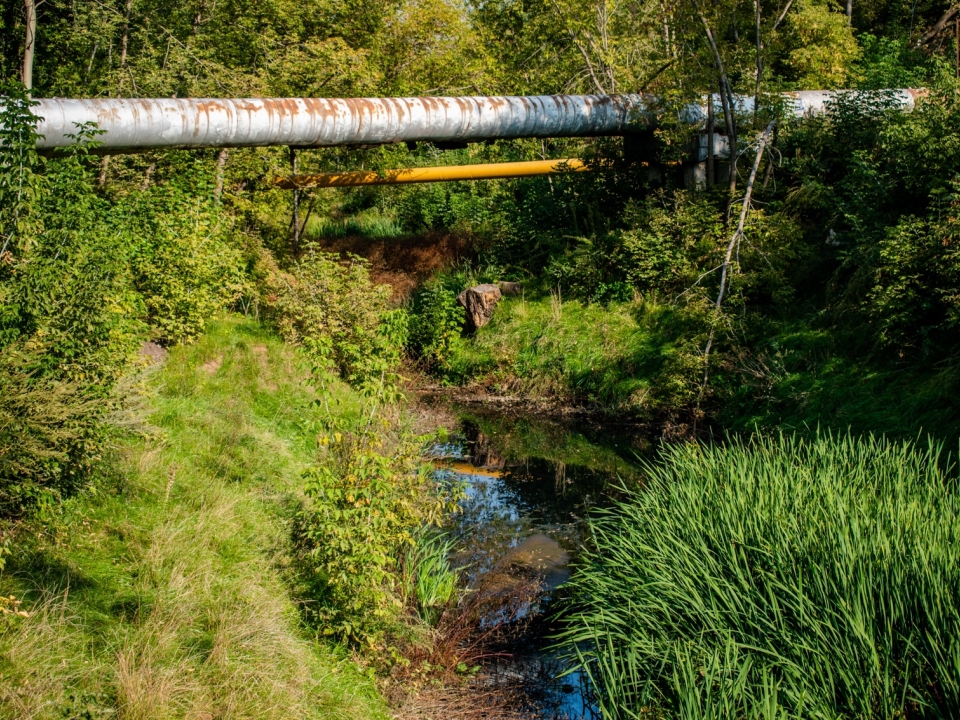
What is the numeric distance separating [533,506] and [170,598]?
5.24 metres

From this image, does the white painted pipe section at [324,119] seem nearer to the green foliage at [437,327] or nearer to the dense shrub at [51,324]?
the green foliage at [437,327]

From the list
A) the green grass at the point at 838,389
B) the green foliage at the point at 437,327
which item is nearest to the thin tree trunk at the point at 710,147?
the green grass at the point at 838,389

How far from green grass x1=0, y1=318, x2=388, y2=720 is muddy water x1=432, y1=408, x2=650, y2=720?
142 cm

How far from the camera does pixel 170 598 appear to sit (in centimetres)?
564

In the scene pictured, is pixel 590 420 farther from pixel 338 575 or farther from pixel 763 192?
pixel 338 575

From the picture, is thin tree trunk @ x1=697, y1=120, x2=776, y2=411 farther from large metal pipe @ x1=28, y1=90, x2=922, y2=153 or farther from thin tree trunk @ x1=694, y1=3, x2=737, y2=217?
large metal pipe @ x1=28, y1=90, x2=922, y2=153

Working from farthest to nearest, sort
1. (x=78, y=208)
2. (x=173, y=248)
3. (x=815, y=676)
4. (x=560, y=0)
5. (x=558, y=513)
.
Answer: (x=560, y=0) < (x=173, y=248) < (x=558, y=513) < (x=78, y=208) < (x=815, y=676)

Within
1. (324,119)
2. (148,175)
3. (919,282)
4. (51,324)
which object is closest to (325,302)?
(324,119)

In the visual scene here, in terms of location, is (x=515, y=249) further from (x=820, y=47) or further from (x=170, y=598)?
(x=170, y=598)

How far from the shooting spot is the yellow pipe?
15234mm

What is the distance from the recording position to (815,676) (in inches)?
191

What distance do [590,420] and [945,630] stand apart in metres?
8.82

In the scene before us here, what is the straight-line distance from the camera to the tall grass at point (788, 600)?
468 centimetres

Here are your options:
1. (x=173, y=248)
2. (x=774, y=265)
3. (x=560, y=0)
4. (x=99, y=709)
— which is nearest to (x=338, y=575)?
(x=99, y=709)
